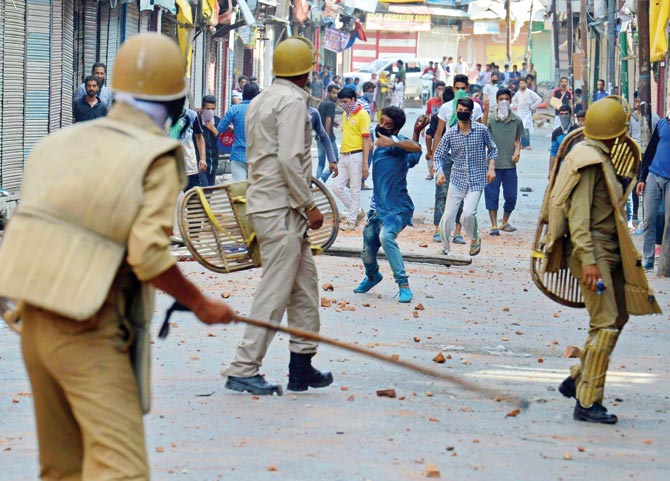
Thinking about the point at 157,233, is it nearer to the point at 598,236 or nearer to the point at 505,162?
the point at 598,236

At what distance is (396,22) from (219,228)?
218ft

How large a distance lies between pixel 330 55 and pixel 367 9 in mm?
6787

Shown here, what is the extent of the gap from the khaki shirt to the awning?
217 feet

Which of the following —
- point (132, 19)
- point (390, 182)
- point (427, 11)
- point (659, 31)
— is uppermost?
point (427, 11)

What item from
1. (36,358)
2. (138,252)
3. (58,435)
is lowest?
(58,435)

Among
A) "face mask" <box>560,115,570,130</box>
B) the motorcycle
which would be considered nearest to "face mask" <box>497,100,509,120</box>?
"face mask" <box>560,115,570,130</box>

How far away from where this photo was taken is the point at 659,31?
17.3 m

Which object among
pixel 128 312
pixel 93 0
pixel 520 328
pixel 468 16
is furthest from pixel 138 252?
pixel 468 16

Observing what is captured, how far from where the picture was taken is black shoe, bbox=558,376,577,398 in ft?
23.0

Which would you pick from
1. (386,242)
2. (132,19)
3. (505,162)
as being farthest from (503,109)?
(132,19)

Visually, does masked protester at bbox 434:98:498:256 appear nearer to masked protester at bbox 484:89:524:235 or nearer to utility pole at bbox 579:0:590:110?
masked protester at bbox 484:89:524:235

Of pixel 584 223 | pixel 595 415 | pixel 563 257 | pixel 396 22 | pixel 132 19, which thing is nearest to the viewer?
pixel 584 223

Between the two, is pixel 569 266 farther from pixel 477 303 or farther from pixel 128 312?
pixel 477 303

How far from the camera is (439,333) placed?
9.49 metres
